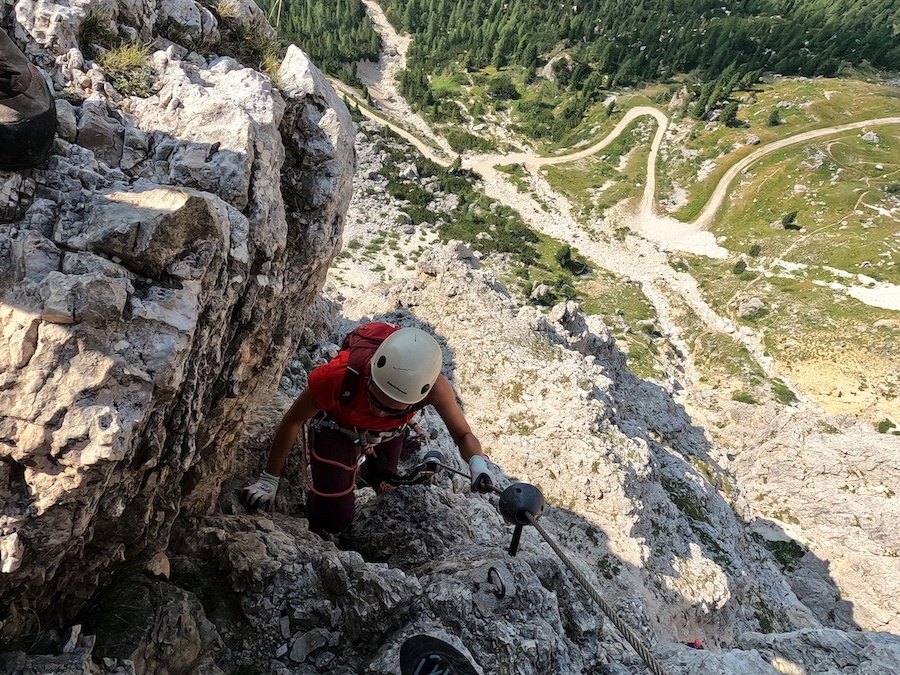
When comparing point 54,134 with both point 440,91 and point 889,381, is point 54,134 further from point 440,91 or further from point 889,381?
point 440,91

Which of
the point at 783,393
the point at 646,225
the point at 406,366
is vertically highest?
the point at 406,366

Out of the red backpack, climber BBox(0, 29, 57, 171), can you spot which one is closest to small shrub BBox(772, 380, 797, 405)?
the red backpack

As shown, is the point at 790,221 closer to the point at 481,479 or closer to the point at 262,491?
the point at 481,479

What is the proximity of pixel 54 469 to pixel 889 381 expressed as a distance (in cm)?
4893

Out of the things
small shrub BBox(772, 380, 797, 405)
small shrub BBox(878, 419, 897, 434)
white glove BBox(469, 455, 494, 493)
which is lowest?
small shrub BBox(772, 380, 797, 405)

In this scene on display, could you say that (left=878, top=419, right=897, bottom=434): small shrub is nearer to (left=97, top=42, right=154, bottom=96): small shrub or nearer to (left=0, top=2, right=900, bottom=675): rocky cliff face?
(left=0, top=2, right=900, bottom=675): rocky cliff face

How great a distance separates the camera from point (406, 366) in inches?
220

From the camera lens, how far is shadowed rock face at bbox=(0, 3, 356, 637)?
11.7 feet

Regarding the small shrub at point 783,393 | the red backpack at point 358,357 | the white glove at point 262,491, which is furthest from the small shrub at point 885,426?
the white glove at point 262,491

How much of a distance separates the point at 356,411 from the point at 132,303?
311 centimetres

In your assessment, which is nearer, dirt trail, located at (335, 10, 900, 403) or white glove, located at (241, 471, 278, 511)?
white glove, located at (241, 471, 278, 511)

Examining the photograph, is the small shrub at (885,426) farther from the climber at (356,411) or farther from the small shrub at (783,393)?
the climber at (356,411)

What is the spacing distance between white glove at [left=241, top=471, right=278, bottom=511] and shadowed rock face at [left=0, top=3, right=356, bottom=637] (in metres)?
0.82

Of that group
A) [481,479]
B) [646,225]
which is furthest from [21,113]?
[646,225]
